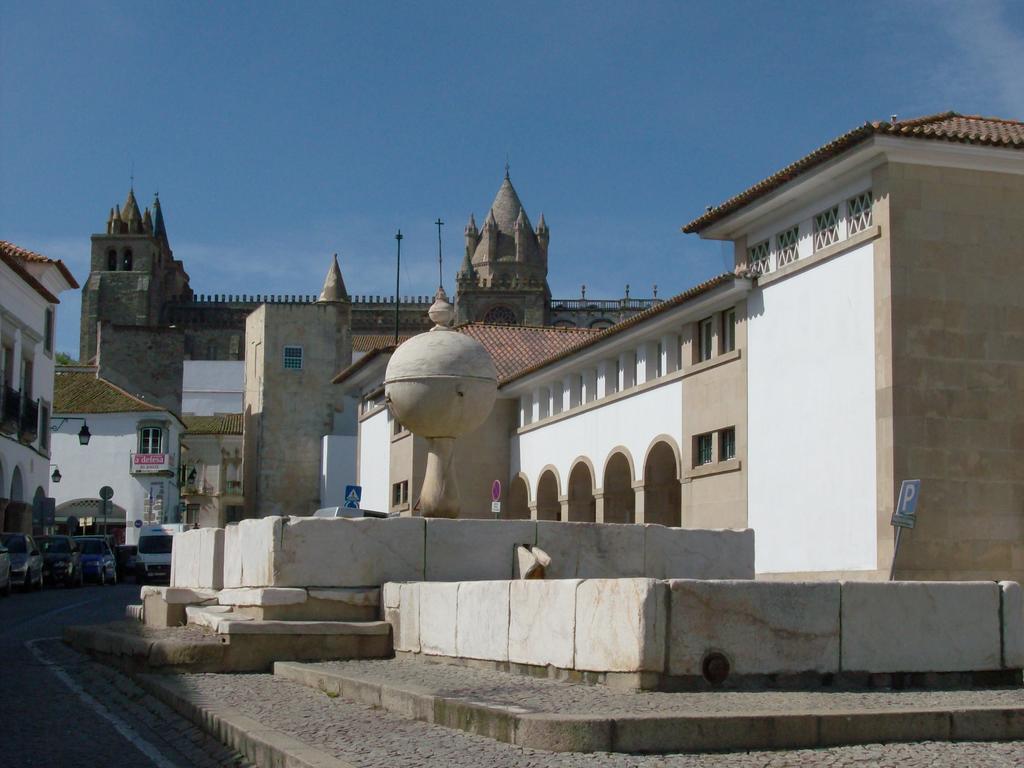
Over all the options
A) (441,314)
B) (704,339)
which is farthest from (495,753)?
(704,339)

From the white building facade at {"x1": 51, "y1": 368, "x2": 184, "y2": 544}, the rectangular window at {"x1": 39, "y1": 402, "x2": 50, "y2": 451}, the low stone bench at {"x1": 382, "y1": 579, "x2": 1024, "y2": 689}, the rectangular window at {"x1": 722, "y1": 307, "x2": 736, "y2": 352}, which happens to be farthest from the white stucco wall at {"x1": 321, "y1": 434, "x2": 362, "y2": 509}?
the low stone bench at {"x1": 382, "y1": 579, "x2": 1024, "y2": 689}

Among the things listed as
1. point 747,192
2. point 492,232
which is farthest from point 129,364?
point 747,192

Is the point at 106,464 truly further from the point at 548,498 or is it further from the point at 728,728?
the point at 728,728

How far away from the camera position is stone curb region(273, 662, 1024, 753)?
686 cm

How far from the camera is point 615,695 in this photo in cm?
823

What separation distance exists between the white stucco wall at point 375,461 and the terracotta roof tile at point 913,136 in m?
22.3

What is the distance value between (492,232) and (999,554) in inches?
4138

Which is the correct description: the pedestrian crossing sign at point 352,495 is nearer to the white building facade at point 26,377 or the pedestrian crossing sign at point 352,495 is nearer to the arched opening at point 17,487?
the white building facade at point 26,377

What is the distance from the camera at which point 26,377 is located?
1859 inches

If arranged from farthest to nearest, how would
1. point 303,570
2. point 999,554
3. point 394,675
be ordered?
1. point 999,554
2. point 303,570
3. point 394,675

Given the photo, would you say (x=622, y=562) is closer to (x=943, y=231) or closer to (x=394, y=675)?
(x=394, y=675)

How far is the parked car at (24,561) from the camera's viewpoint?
110ft

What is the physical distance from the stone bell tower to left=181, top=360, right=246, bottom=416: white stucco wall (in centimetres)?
1979

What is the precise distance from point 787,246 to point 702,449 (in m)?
5.72
